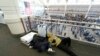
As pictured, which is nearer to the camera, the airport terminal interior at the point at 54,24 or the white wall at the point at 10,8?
the airport terminal interior at the point at 54,24

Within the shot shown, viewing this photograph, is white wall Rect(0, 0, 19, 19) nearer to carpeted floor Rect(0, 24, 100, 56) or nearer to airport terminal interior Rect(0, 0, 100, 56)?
airport terminal interior Rect(0, 0, 100, 56)

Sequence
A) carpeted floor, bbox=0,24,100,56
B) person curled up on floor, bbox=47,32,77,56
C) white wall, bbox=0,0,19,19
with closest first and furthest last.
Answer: carpeted floor, bbox=0,24,100,56, person curled up on floor, bbox=47,32,77,56, white wall, bbox=0,0,19,19

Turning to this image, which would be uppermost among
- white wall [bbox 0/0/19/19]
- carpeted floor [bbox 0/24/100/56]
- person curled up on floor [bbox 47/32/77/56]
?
white wall [bbox 0/0/19/19]

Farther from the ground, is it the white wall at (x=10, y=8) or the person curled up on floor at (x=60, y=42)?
the white wall at (x=10, y=8)

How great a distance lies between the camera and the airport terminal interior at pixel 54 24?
1.90 m

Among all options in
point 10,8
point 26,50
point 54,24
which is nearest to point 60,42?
point 54,24

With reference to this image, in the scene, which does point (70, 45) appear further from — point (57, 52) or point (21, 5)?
point (21, 5)

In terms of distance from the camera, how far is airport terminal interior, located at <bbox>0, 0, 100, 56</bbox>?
Answer: 6.25ft

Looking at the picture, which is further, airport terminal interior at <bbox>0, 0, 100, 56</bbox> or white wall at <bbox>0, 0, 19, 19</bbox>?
white wall at <bbox>0, 0, 19, 19</bbox>

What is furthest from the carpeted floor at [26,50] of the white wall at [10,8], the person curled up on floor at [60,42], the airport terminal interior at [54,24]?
the white wall at [10,8]

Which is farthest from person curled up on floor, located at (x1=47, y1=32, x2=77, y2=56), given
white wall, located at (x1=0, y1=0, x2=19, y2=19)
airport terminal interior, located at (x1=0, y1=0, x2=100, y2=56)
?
white wall, located at (x1=0, y1=0, x2=19, y2=19)

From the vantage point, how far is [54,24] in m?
2.40

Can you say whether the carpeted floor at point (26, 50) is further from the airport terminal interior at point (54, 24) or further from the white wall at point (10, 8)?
the white wall at point (10, 8)

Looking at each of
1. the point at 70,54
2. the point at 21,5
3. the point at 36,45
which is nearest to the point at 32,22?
the point at 21,5
